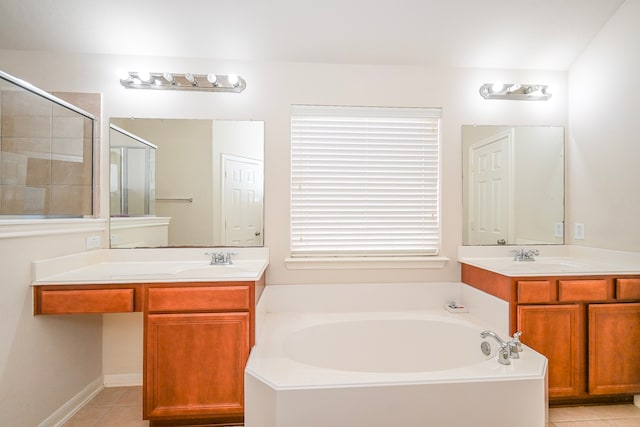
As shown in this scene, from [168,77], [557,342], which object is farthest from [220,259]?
[557,342]

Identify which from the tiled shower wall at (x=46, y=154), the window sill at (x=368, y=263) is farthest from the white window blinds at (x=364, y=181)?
the tiled shower wall at (x=46, y=154)

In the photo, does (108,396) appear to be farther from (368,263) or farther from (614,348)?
(614,348)

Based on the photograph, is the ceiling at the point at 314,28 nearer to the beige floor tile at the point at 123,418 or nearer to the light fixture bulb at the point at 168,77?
the light fixture bulb at the point at 168,77

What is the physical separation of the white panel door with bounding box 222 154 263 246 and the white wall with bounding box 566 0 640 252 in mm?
2459

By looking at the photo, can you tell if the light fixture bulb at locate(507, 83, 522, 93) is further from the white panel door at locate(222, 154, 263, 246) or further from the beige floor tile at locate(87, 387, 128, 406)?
the beige floor tile at locate(87, 387, 128, 406)

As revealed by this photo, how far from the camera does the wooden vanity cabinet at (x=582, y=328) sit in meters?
1.90

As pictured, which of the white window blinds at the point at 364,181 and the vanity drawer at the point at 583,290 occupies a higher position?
the white window blinds at the point at 364,181

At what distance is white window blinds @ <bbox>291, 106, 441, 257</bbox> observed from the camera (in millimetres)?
2404

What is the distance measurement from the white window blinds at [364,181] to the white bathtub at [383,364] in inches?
14.1

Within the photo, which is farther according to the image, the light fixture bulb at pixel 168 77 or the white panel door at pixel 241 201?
the white panel door at pixel 241 201

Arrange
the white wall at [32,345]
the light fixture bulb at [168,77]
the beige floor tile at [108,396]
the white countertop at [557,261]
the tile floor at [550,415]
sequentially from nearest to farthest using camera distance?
the white wall at [32,345] → the tile floor at [550,415] → the white countertop at [557,261] → the beige floor tile at [108,396] → the light fixture bulb at [168,77]

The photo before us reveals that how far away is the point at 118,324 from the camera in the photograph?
7.52 feet

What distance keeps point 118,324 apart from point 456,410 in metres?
2.26

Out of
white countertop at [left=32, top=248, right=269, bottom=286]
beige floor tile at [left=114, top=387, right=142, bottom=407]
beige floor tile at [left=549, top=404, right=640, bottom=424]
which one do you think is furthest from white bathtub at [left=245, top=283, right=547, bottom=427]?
beige floor tile at [left=114, top=387, right=142, bottom=407]
